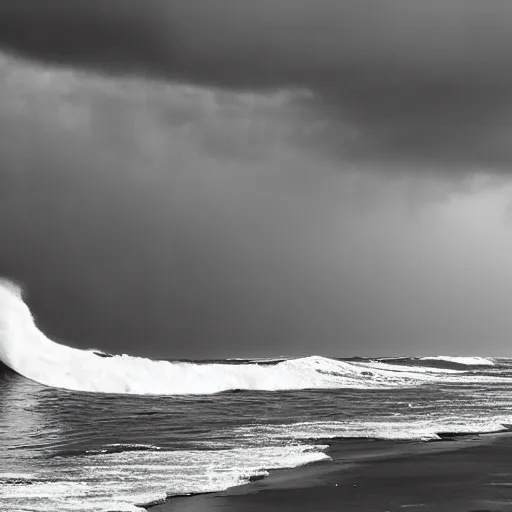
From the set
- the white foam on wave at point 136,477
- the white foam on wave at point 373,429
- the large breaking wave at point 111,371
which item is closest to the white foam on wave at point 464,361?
the large breaking wave at point 111,371

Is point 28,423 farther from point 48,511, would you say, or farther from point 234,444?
point 48,511

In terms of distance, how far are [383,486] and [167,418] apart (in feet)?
30.7

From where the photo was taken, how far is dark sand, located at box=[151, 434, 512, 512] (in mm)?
7969

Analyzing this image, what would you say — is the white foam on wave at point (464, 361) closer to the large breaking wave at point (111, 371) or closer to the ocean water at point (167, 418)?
the ocean water at point (167, 418)

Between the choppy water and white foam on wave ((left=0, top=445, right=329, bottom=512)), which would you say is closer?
white foam on wave ((left=0, top=445, right=329, bottom=512))

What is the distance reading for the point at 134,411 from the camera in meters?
19.1

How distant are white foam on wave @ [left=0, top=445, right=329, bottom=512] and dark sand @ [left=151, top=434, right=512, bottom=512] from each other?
36 cm

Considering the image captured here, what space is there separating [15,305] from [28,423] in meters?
13.0

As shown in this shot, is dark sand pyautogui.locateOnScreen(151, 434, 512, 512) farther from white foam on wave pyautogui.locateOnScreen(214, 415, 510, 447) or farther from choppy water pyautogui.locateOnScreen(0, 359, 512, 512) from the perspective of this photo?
white foam on wave pyautogui.locateOnScreen(214, 415, 510, 447)

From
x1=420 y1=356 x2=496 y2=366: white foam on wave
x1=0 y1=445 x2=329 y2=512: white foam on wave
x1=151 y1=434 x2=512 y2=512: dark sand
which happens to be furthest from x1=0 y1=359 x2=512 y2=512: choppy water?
x1=420 y1=356 x2=496 y2=366: white foam on wave

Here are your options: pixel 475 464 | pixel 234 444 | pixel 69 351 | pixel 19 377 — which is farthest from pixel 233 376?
pixel 475 464

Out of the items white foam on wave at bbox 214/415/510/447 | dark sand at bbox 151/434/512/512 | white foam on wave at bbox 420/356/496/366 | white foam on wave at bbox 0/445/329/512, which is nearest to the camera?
dark sand at bbox 151/434/512/512

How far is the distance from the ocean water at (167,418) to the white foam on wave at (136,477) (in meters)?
0.02

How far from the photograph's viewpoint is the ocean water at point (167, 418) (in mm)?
9562
